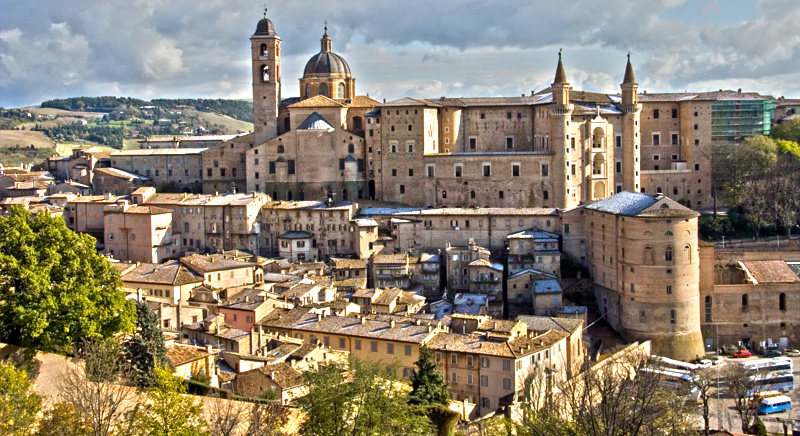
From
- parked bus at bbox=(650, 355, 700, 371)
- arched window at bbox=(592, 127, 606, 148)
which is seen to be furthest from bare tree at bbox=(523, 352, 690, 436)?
arched window at bbox=(592, 127, 606, 148)

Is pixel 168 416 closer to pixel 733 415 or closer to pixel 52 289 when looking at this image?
pixel 52 289

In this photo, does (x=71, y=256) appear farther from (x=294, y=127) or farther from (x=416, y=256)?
(x=294, y=127)

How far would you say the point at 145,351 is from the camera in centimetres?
2980

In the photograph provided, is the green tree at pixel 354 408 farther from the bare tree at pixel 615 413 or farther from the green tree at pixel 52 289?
the green tree at pixel 52 289

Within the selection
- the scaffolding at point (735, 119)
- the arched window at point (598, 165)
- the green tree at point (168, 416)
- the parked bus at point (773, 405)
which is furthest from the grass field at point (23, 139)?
the green tree at point (168, 416)

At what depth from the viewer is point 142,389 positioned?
2791cm

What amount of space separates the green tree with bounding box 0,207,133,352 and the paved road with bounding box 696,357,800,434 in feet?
78.5

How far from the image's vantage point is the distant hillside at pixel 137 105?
18738cm

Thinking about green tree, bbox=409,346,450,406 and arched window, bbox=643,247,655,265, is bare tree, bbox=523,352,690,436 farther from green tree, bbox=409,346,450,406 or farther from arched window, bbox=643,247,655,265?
arched window, bbox=643,247,655,265

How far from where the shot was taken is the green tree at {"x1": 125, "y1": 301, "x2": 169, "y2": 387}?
2889 cm

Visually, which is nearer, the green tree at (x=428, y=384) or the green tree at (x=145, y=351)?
the green tree at (x=145, y=351)

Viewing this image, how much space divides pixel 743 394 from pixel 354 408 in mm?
21341

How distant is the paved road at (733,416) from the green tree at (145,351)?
22032mm

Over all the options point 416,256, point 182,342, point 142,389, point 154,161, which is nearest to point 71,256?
point 142,389
